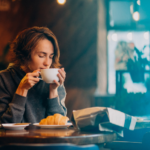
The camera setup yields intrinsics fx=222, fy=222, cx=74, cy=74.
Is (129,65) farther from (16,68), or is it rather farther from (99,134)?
(99,134)

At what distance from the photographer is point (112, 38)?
3.31 m

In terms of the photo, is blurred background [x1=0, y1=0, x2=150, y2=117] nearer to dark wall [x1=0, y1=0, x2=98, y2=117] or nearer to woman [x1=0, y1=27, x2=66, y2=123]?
dark wall [x1=0, y1=0, x2=98, y2=117]

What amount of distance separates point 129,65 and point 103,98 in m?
0.97

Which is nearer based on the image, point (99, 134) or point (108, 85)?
point (99, 134)

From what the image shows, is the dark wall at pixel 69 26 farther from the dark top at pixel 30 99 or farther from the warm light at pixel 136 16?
the dark top at pixel 30 99

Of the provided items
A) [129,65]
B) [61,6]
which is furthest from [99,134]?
[61,6]

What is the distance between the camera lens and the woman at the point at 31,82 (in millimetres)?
1161

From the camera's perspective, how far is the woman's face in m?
1.42

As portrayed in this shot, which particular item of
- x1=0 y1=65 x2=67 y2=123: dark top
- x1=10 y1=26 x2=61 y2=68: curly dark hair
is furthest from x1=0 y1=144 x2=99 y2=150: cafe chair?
x1=10 y1=26 x2=61 y2=68: curly dark hair

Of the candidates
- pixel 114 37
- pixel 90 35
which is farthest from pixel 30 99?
pixel 114 37

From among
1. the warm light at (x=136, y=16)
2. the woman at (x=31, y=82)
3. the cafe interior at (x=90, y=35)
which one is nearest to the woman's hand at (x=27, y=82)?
the woman at (x=31, y=82)

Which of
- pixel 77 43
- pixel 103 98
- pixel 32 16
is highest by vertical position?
pixel 32 16

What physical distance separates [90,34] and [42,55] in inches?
77.3

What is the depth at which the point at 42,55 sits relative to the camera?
4.68ft
